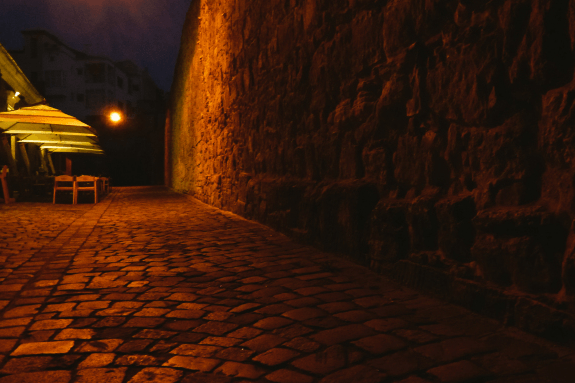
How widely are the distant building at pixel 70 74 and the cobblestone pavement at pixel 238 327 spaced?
151ft

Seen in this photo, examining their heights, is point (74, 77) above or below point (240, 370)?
above

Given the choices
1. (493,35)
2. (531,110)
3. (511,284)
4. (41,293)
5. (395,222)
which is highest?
(493,35)

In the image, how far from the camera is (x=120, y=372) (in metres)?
1.73

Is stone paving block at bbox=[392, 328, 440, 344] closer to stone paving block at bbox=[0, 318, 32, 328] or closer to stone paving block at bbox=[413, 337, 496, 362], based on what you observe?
stone paving block at bbox=[413, 337, 496, 362]

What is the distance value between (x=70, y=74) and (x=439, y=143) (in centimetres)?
5319

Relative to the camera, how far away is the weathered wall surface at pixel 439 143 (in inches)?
77.0

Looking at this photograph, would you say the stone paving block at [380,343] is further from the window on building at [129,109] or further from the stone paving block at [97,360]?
the window on building at [129,109]

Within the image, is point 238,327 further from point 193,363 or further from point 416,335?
point 416,335

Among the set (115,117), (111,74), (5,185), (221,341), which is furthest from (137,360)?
(111,74)

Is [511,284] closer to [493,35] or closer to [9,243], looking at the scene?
[493,35]

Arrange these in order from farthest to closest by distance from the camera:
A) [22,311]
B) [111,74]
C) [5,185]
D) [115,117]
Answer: [111,74] → [115,117] → [5,185] → [22,311]

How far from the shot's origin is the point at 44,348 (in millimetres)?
1963

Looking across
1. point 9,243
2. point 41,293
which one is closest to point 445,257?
point 41,293

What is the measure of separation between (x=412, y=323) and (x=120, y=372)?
1420mm
